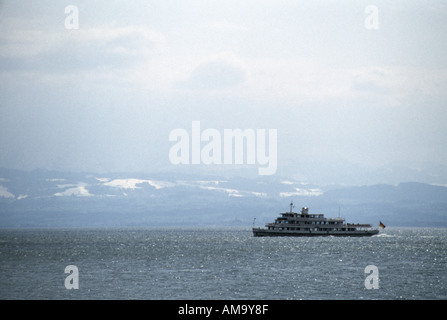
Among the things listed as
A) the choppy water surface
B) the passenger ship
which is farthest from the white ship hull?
Answer: the choppy water surface

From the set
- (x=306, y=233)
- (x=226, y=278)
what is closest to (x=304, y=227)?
(x=306, y=233)

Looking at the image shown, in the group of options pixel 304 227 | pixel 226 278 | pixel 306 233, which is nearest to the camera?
pixel 226 278

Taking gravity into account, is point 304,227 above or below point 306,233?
above

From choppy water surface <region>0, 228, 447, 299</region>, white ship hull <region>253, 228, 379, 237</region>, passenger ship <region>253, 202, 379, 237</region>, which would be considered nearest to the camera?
choppy water surface <region>0, 228, 447, 299</region>

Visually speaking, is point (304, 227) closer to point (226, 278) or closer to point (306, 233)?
point (306, 233)

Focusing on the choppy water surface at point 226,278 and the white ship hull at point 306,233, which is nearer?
the choppy water surface at point 226,278

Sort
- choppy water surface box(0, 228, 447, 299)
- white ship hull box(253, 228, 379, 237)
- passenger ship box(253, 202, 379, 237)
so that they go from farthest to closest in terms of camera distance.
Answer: passenger ship box(253, 202, 379, 237) → white ship hull box(253, 228, 379, 237) → choppy water surface box(0, 228, 447, 299)

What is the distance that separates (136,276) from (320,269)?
958 inches

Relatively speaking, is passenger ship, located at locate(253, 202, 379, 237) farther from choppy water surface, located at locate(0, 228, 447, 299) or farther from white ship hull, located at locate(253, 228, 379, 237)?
choppy water surface, located at locate(0, 228, 447, 299)

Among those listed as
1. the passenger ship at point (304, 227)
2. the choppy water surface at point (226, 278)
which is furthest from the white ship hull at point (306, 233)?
the choppy water surface at point (226, 278)

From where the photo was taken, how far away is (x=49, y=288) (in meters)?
64.6

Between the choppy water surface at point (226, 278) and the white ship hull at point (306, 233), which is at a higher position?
the white ship hull at point (306, 233)

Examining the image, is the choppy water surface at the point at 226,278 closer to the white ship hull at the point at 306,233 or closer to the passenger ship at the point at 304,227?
the white ship hull at the point at 306,233
